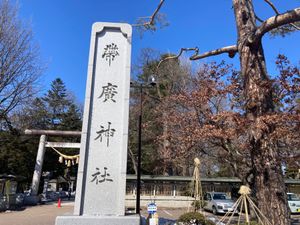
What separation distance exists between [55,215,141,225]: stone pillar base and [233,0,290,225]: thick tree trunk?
3572 millimetres

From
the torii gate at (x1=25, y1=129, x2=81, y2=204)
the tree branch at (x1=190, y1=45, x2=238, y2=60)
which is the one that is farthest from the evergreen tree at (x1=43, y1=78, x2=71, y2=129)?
the tree branch at (x1=190, y1=45, x2=238, y2=60)

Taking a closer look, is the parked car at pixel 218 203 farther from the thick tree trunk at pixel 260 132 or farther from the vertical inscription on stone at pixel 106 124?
the vertical inscription on stone at pixel 106 124

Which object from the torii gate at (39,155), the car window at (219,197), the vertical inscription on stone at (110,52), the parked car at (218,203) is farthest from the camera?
the torii gate at (39,155)

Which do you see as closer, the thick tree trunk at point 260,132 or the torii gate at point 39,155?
the thick tree trunk at point 260,132

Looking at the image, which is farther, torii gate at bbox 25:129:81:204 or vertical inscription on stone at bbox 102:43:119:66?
torii gate at bbox 25:129:81:204

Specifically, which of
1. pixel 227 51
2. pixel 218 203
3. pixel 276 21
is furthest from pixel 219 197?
pixel 276 21

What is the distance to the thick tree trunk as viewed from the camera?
7469 mm

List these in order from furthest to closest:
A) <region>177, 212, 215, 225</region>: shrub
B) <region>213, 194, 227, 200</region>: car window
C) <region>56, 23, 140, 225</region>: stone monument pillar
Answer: <region>213, 194, 227, 200</region>: car window → <region>177, 212, 215, 225</region>: shrub → <region>56, 23, 140, 225</region>: stone monument pillar

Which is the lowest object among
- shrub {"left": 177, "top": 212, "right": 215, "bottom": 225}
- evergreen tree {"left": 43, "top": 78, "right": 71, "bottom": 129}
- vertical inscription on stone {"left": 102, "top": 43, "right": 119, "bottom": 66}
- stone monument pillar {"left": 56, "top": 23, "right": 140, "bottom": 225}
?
shrub {"left": 177, "top": 212, "right": 215, "bottom": 225}

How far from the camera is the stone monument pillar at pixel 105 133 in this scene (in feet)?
22.5

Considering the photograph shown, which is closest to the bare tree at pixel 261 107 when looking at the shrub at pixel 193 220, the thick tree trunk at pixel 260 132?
the thick tree trunk at pixel 260 132

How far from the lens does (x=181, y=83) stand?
87.7 feet

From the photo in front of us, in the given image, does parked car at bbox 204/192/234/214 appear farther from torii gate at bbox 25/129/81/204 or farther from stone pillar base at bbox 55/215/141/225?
stone pillar base at bbox 55/215/141/225

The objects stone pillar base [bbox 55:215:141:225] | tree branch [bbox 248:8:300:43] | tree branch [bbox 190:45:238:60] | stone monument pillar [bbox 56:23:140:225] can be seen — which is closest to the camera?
stone pillar base [bbox 55:215:141:225]
